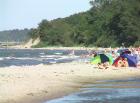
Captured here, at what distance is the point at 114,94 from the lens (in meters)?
23.1

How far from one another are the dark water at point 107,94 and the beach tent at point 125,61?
13.7 m

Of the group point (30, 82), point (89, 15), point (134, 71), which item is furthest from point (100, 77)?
point (89, 15)

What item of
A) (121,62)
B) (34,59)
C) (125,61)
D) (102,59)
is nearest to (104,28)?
(34,59)

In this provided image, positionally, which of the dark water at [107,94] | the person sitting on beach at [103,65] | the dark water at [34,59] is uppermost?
the person sitting on beach at [103,65]

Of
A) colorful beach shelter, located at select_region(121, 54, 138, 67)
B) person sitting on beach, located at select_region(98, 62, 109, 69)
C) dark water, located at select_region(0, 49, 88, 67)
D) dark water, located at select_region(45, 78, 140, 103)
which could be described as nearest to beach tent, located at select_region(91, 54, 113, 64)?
person sitting on beach, located at select_region(98, 62, 109, 69)

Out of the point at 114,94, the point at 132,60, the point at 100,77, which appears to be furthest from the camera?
the point at 132,60

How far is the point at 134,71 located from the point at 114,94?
15.7m

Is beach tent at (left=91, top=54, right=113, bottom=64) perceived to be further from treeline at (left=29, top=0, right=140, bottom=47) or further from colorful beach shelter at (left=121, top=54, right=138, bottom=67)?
treeline at (left=29, top=0, right=140, bottom=47)

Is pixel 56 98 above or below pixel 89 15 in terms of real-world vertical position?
below

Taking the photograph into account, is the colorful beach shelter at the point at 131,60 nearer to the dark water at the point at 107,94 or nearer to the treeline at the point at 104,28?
the dark water at the point at 107,94

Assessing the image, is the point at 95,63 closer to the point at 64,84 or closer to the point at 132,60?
the point at 132,60

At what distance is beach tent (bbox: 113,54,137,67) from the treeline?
7589 centimetres

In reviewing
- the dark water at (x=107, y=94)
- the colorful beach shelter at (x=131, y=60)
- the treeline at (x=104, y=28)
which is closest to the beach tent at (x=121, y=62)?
the colorful beach shelter at (x=131, y=60)

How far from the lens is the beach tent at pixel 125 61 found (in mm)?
42750
